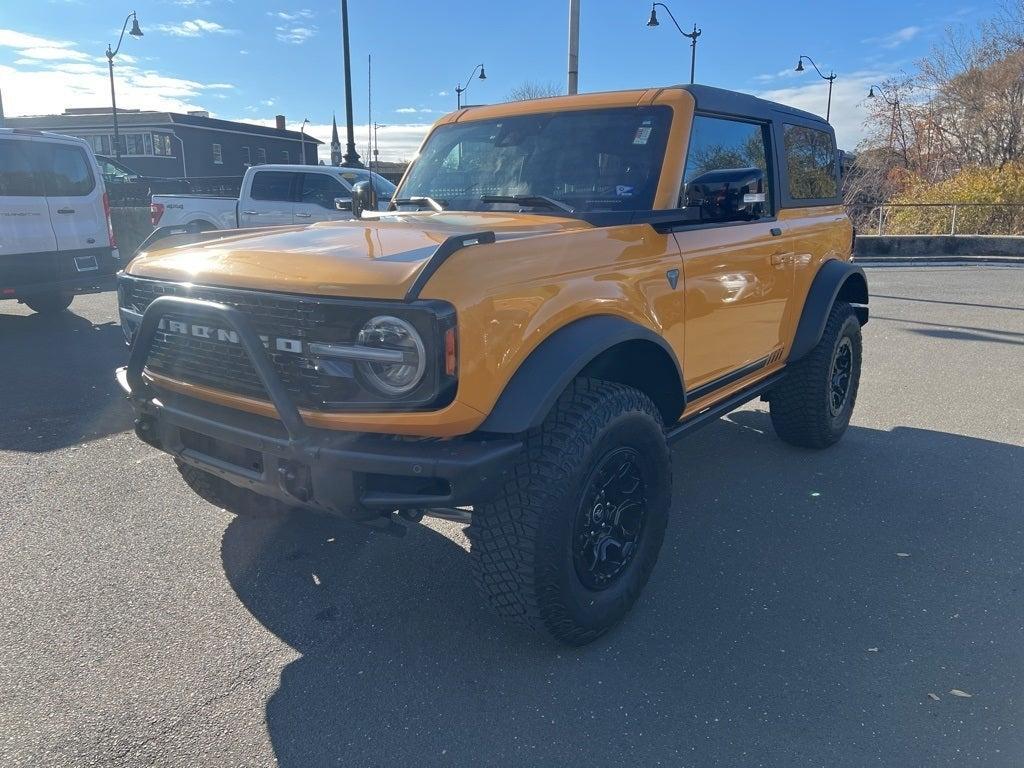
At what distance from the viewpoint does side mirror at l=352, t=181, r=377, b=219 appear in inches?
183

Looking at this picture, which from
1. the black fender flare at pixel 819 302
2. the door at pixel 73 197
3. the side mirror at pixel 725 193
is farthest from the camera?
the door at pixel 73 197

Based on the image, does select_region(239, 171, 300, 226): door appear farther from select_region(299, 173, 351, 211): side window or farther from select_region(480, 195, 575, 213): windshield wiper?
select_region(480, 195, 575, 213): windshield wiper

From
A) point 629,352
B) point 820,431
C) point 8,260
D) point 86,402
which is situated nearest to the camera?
point 629,352

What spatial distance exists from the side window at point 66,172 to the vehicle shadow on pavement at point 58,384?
1.51m

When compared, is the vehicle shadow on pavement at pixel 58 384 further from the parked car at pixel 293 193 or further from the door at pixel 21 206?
the parked car at pixel 293 193

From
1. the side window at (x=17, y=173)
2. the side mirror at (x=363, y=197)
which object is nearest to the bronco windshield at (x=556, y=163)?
the side mirror at (x=363, y=197)

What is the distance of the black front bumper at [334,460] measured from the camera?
2334 millimetres

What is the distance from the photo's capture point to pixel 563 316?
106 inches

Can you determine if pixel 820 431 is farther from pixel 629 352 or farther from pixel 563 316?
pixel 563 316

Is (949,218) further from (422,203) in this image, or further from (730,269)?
(422,203)

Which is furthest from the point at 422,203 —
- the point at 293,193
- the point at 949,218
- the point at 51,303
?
the point at 949,218

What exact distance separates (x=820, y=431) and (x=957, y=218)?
692 inches

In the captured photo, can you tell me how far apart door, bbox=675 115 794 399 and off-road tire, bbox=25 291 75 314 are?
27.9 ft

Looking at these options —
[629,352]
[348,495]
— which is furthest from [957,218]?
[348,495]
